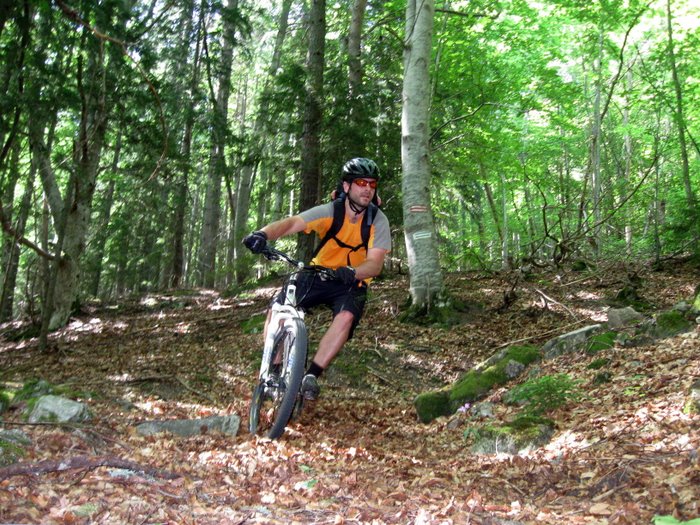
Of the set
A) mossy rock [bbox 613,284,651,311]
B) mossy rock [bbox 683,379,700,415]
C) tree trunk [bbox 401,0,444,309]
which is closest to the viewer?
mossy rock [bbox 683,379,700,415]

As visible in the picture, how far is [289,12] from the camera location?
23.2 m

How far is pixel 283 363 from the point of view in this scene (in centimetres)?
462

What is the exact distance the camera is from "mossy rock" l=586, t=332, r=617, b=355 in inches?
221

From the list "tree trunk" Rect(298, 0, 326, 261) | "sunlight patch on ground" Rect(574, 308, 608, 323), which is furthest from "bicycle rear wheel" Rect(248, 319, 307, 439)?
"tree trunk" Rect(298, 0, 326, 261)

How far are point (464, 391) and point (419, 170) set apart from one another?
3974 mm

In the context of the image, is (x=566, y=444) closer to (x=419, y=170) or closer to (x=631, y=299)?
(x=631, y=299)

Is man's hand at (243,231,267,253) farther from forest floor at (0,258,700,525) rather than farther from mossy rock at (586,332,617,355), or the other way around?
mossy rock at (586,332,617,355)

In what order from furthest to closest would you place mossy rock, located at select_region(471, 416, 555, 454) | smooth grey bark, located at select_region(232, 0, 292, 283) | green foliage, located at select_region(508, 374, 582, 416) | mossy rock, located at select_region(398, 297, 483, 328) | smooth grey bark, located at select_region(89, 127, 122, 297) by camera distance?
smooth grey bark, located at select_region(89, 127, 122, 297) → smooth grey bark, located at select_region(232, 0, 292, 283) → mossy rock, located at select_region(398, 297, 483, 328) → green foliage, located at select_region(508, 374, 582, 416) → mossy rock, located at select_region(471, 416, 555, 454)

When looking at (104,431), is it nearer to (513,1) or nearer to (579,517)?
(579,517)

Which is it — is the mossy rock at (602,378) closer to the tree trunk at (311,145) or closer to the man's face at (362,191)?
the man's face at (362,191)

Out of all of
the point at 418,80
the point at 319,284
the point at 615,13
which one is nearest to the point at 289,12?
the point at 615,13

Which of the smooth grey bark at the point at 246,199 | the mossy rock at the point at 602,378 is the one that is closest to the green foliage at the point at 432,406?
the mossy rock at the point at 602,378

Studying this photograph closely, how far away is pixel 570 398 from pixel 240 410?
306 cm

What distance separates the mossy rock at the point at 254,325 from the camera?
29.5 ft
